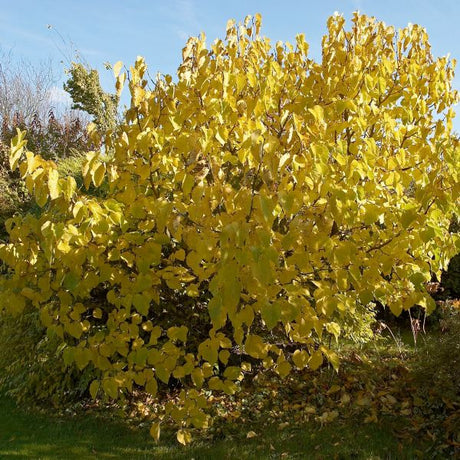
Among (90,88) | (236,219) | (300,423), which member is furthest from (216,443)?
(90,88)

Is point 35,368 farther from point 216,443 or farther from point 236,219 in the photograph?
point 236,219

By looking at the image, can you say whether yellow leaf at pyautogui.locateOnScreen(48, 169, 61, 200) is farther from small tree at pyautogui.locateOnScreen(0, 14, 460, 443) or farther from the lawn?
the lawn

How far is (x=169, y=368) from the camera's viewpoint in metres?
2.18

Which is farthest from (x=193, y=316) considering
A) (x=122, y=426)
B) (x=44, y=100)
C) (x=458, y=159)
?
(x=44, y=100)

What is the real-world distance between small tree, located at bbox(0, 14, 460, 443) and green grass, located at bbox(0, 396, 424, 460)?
3.96 feet

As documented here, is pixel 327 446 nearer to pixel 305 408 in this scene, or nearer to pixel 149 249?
pixel 305 408

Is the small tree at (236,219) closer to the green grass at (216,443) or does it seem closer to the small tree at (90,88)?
A: the green grass at (216,443)

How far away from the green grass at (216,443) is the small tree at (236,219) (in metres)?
1.21

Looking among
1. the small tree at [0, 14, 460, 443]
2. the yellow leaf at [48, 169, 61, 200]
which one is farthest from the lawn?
the yellow leaf at [48, 169, 61, 200]

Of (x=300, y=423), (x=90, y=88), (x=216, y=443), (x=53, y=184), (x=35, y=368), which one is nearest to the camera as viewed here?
(x=53, y=184)

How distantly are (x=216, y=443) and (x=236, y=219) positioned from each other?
8.39 feet

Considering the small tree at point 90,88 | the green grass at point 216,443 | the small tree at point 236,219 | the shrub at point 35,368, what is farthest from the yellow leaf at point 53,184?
the small tree at point 90,88

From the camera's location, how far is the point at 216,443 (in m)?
3.67

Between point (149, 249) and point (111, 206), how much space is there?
272 millimetres
